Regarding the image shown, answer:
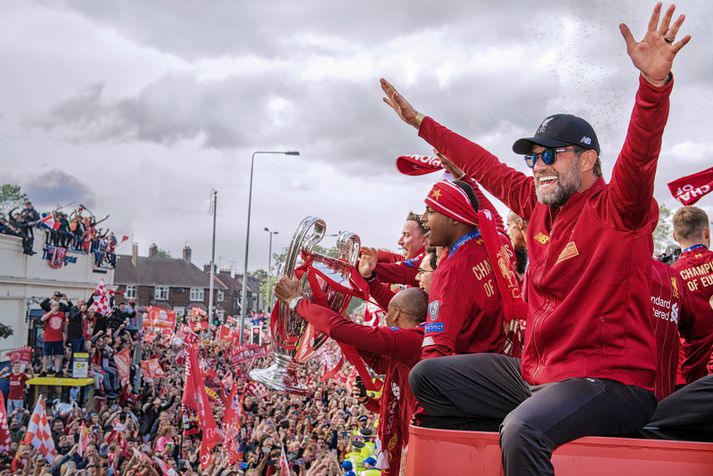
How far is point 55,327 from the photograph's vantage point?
18781 mm

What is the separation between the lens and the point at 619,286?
2598mm

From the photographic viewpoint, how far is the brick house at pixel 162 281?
7644cm

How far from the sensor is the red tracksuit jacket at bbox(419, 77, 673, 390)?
2.53 m

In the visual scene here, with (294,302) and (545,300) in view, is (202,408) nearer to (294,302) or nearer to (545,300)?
(294,302)

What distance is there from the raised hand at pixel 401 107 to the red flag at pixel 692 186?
219 centimetres

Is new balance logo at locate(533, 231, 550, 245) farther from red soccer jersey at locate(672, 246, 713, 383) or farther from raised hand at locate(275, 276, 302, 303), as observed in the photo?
raised hand at locate(275, 276, 302, 303)

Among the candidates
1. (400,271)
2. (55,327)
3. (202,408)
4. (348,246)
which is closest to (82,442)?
(202,408)

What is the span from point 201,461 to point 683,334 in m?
8.78

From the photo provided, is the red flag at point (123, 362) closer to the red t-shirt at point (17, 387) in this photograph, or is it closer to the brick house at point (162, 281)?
the red t-shirt at point (17, 387)

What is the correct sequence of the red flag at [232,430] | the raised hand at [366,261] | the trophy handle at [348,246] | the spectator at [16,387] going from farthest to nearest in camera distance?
the spectator at [16,387]
the red flag at [232,430]
the raised hand at [366,261]
the trophy handle at [348,246]

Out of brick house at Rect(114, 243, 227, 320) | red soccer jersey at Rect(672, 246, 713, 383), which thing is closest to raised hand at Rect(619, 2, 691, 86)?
red soccer jersey at Rect(672, 246, 713, 383)

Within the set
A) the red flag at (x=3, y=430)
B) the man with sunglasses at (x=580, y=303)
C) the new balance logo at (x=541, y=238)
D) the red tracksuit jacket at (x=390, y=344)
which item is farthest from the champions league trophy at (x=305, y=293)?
the red flag at (x=3, y=430)

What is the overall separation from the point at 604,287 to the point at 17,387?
1780cm

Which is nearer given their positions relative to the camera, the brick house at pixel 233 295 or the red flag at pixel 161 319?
the red flag at pixel 161 319
